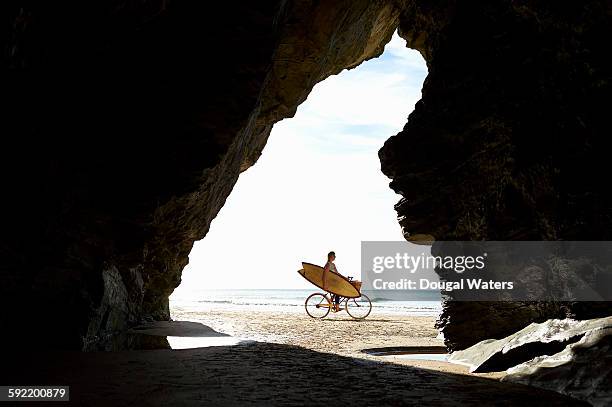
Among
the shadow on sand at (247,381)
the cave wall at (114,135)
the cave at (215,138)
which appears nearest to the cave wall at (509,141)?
the cave at (215,138)

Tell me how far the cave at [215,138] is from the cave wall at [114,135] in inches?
1.0

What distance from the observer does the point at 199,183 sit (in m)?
8.95

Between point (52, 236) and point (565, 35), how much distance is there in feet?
28.1

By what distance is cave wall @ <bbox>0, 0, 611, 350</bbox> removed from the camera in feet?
23.0

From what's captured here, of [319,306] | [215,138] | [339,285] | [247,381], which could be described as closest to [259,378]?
[247,381]

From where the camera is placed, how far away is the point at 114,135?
28.1 feet

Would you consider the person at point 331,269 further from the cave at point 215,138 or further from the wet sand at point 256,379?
the wet sand at point 256,379

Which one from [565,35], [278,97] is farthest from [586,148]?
[278,97]

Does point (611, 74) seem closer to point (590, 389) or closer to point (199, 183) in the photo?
point (590, 389)

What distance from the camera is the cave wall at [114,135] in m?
6.91

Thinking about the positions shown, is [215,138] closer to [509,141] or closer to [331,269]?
[509,141]

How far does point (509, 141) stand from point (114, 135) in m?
6.60

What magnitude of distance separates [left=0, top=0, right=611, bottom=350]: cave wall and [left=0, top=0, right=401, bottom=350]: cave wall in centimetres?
3

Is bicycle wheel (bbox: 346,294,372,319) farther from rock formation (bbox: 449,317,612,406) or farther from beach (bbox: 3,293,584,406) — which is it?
rock formation (bbox: 449,317,612,406)
